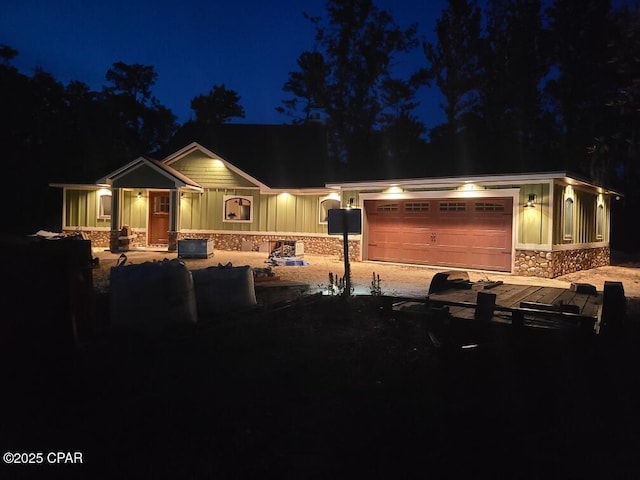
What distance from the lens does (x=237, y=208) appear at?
19234mm

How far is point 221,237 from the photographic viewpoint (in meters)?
19.1

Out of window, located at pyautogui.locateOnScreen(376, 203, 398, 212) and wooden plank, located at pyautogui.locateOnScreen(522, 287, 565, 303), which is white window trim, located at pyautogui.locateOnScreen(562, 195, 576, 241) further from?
wooden plank, located at pyautogui.locateOnScreen(522, 287, 565, 303)

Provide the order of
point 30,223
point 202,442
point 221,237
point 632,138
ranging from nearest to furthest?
point 202,442 < point 632,138 < point 221,237 < point 30,223

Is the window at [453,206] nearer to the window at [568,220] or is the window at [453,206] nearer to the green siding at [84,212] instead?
the window at [568,220]

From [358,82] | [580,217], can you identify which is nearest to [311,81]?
[358,82]

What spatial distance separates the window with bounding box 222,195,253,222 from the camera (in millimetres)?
19125

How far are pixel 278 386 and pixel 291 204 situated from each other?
1490cm

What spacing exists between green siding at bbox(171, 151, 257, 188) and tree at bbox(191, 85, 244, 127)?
63.5ft

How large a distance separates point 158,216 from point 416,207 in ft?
35.1

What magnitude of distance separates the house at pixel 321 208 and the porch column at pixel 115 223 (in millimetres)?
37

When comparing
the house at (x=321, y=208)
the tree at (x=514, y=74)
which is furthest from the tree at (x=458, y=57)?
the house at (x=321, y=208)

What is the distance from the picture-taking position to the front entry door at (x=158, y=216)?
63.5 feet

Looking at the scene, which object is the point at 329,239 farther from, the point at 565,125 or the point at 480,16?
the point at 480,16

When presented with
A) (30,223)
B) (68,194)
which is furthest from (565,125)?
(30,223)
